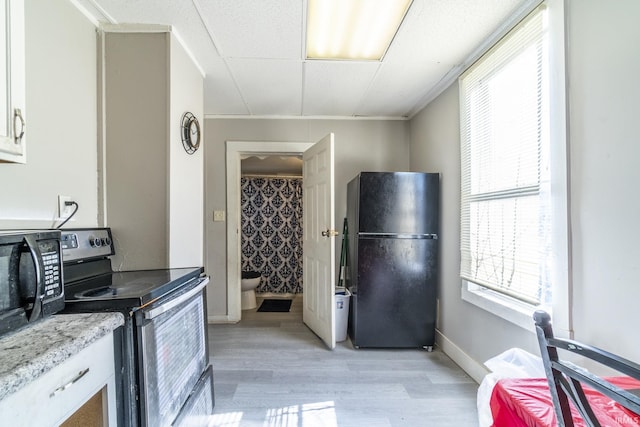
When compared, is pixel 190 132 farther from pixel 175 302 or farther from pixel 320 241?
pixel 320 241

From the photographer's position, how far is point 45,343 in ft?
2.25

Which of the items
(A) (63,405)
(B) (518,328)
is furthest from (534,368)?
(A) (63,405)

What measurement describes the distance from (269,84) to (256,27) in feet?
2.35

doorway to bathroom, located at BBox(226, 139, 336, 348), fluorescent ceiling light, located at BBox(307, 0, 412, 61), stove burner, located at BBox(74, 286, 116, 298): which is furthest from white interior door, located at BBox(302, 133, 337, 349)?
stove burner, located at BBox(74, 286, 116, 298)

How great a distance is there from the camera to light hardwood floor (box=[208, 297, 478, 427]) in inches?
62.9

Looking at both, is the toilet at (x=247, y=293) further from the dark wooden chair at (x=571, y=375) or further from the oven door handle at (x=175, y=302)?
the dark wooden chair at (x=571, y=375)

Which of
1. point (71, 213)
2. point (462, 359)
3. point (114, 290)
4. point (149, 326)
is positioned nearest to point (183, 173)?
point (71, 213)

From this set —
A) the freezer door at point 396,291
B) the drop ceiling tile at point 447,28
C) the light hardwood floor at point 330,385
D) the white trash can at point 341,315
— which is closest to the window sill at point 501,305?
the freezer door at point 396,291

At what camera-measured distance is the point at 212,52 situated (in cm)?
186

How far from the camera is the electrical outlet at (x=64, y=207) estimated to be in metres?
1.31

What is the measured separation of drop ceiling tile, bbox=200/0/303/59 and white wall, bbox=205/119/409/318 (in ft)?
3.77

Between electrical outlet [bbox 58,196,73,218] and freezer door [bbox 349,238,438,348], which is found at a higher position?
electrical outlet [bbox 58,196,73,218]

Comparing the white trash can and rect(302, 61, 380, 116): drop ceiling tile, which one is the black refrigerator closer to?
the white trash can

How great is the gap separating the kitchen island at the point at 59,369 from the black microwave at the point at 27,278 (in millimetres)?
43
